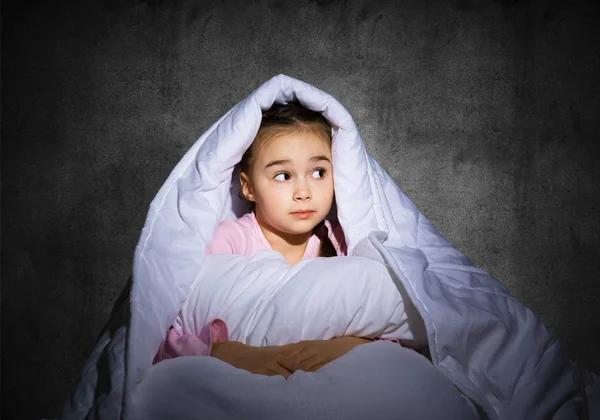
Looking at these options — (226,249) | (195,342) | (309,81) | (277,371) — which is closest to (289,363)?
(277,371)

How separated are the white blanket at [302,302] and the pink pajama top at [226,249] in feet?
0.12

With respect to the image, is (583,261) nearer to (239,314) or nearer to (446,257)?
(446,257)

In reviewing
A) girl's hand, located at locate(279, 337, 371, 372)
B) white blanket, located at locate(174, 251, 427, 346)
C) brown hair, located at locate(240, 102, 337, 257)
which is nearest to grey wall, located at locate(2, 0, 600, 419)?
brown hair, located at locate(240, 102, 337, 257)

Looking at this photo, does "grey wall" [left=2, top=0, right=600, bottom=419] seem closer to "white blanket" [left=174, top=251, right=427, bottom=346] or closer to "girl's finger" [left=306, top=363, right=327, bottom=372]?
"white blanket" [left=174, top=251, right=427, bottom=346]

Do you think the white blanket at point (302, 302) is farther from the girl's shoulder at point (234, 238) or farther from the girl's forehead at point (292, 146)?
the girl's forehead at point (292, 146)

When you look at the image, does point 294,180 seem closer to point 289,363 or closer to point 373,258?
point 373,258

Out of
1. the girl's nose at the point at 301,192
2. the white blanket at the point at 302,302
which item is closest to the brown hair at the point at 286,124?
the girl's nose at the point at 301,192

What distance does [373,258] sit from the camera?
1.01 m

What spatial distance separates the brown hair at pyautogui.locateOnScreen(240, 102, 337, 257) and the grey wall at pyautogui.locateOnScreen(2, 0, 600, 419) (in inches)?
13.7

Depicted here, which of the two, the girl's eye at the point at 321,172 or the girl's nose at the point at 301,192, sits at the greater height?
the girl's eye at the point at 321,172

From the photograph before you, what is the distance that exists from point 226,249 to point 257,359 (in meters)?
0.33

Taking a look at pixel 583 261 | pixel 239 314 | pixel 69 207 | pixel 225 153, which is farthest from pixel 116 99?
pixel 583 261

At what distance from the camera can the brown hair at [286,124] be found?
108cm

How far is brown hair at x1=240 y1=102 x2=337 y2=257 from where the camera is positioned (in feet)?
3.54
